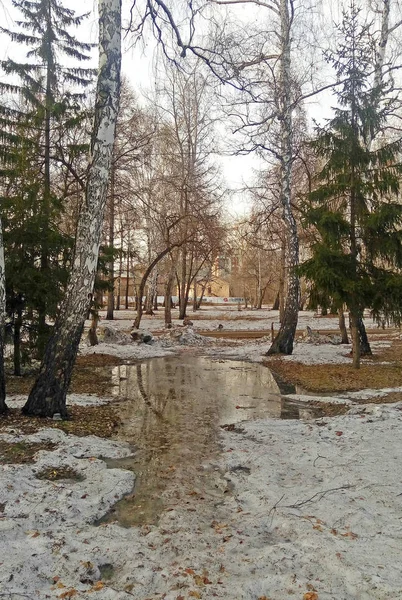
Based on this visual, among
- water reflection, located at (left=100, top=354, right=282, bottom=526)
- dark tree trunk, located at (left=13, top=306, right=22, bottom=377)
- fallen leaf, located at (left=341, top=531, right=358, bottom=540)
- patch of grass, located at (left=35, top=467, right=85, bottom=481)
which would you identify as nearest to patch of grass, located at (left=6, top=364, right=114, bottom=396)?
water reflection, located at (left=100, top=354, right=282, bottom=526)

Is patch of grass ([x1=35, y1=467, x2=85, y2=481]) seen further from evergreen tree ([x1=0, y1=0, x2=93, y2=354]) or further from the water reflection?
evergreen tree ([x1=0, y1=0, x2=93, y2=354])

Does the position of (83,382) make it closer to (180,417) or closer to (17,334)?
(17,334)

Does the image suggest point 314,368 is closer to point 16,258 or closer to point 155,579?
point 16,258

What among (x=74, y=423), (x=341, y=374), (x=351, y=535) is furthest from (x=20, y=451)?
(x=341, y=374)

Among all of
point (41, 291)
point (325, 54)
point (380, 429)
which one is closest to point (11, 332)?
point (41, 291)

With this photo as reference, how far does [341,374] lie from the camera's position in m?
11.0

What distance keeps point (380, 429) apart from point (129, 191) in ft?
43.9

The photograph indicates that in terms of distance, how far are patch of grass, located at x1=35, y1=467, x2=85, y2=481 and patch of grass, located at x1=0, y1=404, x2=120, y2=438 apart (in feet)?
3.97

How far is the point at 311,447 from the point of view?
5.59 m

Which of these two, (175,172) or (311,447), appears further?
(175,172)

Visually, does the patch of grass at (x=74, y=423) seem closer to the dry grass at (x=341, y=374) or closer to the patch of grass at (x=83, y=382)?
the patch of grass at (x=83, y=382)

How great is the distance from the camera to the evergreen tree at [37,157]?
31.8ft

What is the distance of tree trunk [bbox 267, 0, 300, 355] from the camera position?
13.4 meters

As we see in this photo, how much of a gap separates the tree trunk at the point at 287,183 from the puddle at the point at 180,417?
7.46 feet
